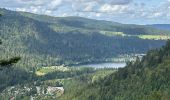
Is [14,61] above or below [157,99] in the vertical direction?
above

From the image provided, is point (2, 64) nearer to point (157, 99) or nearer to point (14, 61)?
point (14, 61)

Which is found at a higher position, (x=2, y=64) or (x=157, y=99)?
(x=2, y=64)

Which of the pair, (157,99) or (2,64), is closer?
(2,64)

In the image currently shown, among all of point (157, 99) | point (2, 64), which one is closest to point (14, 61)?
point (2, 64)

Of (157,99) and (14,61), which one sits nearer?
(14,61)
